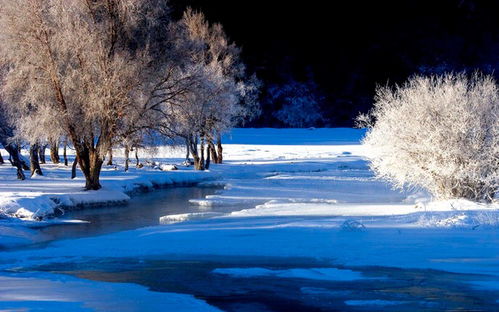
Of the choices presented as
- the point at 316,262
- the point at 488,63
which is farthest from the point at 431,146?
the point at 488,63

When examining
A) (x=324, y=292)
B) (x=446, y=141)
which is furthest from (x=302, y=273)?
(x=446, y=141)

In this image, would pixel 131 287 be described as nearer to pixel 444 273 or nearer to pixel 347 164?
pixel 444 273

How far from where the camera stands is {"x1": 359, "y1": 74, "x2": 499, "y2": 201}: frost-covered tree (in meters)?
21.0

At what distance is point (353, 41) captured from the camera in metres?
107

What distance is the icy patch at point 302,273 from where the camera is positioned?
1265cm

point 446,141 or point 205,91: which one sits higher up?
point 205,91

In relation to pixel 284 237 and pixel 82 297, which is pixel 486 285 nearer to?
pixel 284 237

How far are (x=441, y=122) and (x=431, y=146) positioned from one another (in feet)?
2.63

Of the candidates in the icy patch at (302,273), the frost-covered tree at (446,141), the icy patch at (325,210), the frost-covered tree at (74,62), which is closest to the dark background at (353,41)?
the frost-covered tree at (74,62)

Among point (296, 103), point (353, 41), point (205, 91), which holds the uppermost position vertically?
point (353, 41)

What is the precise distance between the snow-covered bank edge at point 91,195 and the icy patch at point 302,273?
9.62 meters

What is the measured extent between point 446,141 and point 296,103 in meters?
74.9

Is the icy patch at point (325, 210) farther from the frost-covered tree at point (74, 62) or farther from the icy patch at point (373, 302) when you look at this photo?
the icy patch at point (373, 302)

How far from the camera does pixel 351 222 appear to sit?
675 inches
